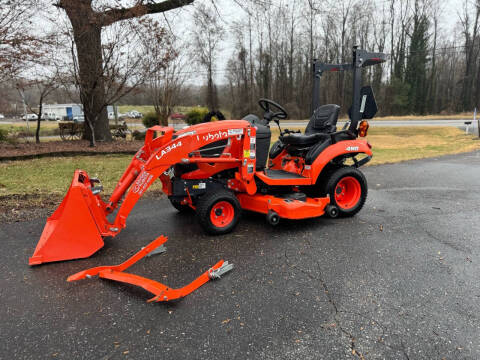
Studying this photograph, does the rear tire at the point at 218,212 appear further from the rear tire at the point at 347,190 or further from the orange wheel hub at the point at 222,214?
the rear tire at the point at 347,190

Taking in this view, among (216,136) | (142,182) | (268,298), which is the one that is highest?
(216,136)

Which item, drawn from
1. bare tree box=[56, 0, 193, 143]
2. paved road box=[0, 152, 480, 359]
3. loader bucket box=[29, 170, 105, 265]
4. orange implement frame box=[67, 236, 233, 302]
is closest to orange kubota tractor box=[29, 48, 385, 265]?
Result: loader bucket box=[29, 170, 105, 265]

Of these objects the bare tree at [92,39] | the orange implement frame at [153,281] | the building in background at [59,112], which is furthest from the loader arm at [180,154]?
the building in background at [59,112]

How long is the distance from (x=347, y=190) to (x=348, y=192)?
4 cm

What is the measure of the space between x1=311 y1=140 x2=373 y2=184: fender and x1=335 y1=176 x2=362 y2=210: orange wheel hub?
1.47 ft

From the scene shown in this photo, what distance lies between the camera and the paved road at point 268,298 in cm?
→ 233

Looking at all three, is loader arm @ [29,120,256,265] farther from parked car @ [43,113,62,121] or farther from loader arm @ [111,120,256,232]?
parked car @ [43,113,62,121]

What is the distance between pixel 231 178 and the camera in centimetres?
470

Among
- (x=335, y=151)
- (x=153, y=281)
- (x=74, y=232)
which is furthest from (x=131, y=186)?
(x=335, y=151)

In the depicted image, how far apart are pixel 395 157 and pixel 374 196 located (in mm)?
5994

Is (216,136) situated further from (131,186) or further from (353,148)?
(353,148)

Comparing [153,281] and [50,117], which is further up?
[50,117]

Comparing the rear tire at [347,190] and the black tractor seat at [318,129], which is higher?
the black tractor seat at [318,129]

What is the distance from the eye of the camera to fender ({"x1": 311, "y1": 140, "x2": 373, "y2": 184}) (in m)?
4.83
